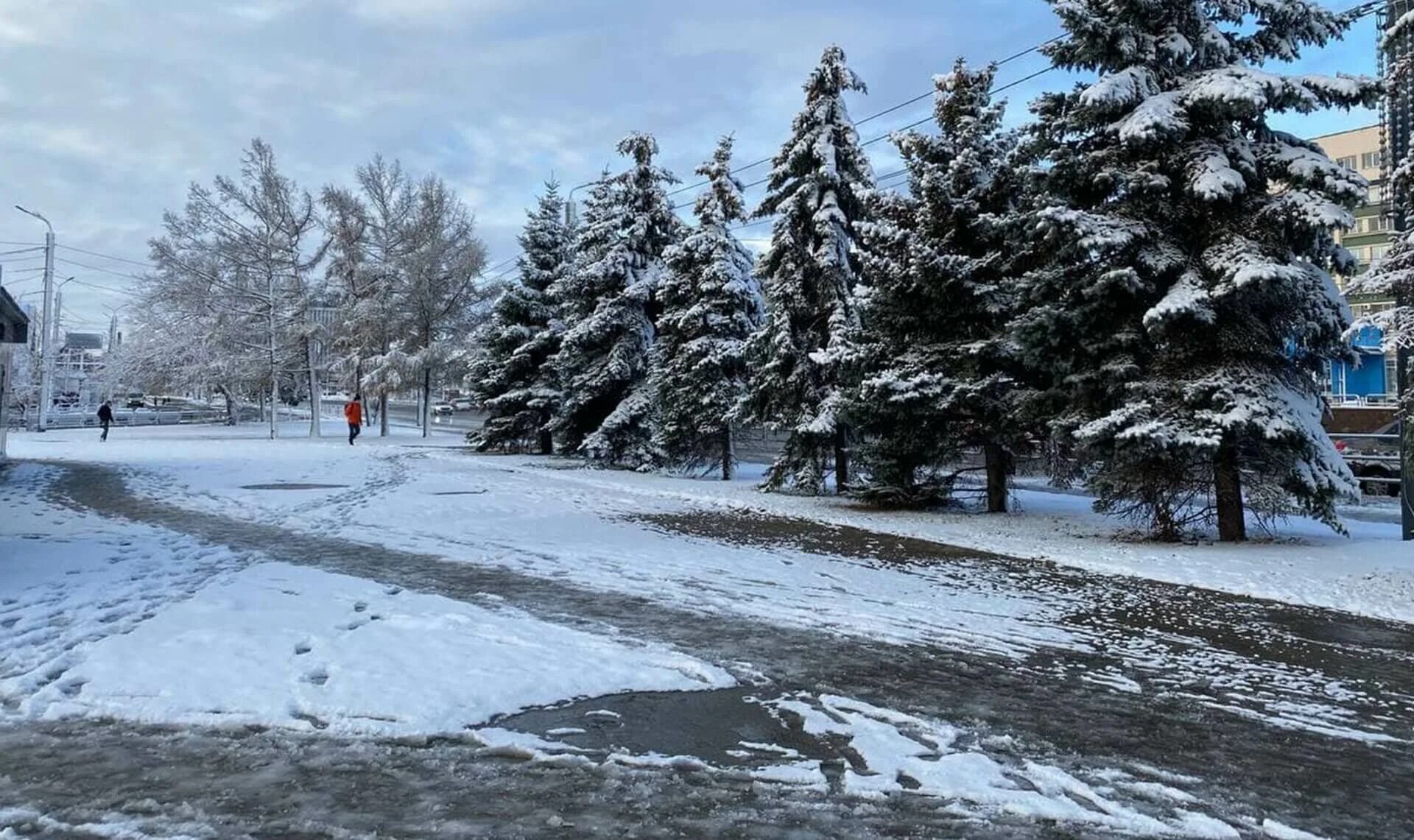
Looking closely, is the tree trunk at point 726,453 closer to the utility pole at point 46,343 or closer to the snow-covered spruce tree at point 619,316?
the snow-covered spruce tree at point 619,316

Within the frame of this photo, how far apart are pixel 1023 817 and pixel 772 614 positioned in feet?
13.8

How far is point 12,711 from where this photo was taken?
5152mm

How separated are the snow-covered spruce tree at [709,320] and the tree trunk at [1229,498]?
10.8m

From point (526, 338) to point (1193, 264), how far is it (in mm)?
23031

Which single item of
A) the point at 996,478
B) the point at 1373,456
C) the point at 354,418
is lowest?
the point at 996,478

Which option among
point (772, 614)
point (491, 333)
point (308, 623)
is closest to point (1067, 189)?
point (772, 614)

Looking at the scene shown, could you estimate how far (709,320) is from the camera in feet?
74.0

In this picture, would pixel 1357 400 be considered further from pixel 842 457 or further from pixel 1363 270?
pixel 842 457

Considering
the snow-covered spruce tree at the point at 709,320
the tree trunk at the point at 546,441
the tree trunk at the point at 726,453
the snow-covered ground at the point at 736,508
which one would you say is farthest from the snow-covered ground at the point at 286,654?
the tree trunk at the point at 546,441

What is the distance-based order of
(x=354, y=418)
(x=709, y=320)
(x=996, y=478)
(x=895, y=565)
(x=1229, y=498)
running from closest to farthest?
(x=895, y=565) < (x=1229, y=498) < (x=996, y=478) < (x=709, y=320) < (x=354, y=418)

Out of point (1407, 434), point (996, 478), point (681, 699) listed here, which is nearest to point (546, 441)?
point (996, 478)

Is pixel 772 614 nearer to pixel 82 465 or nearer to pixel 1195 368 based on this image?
pixel 1195 368

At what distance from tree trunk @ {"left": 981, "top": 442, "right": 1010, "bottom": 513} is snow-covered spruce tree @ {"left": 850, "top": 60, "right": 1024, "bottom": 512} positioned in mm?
21

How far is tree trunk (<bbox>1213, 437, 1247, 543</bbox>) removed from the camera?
1242 centimetres
